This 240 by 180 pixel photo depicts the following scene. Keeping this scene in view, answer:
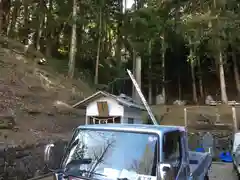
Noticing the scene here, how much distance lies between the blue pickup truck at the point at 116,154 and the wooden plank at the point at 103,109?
659 centimetres

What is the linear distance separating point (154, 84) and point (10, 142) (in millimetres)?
20937

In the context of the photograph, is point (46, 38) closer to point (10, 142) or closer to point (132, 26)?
point (132, 26)

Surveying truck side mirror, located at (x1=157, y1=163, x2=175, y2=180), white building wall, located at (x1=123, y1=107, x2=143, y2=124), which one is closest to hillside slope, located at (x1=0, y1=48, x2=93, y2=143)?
white building wall, located at (x1=123, y1=107, x2=143, y2=124)

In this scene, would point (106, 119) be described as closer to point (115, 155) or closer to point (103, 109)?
point (103, 109)

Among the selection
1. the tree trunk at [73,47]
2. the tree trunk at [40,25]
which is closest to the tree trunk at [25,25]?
the tree trunk at [40,25]

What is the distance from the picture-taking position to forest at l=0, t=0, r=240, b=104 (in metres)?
20.4

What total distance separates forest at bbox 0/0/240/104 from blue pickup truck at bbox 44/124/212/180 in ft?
50.8

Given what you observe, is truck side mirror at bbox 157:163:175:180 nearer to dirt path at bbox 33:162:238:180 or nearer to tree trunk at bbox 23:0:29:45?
dirt path at bbox 33:162:238:180

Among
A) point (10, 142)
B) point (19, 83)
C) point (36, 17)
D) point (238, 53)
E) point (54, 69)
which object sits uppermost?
point (36, 17)

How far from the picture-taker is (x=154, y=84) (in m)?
28.8

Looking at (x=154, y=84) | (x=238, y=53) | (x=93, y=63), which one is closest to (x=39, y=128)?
(x=93, y=63)

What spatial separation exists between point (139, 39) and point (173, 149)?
→ 19534 millimetres

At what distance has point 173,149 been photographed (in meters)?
4.16

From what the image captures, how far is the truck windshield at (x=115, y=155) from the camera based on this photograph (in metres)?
3.52
